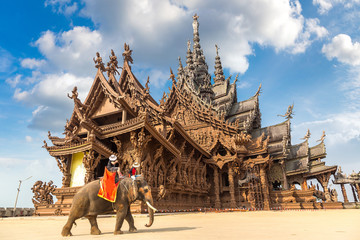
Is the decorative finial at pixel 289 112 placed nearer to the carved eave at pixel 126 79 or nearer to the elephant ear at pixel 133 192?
the carved eave at pixel 126 79

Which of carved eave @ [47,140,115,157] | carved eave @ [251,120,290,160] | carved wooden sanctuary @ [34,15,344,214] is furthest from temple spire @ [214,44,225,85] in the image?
carved eave @ [47,140,115,157]

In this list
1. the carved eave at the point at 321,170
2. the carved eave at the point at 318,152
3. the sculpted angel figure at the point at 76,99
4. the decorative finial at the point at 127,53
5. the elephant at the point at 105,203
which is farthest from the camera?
the carved eave at the point at 318,152

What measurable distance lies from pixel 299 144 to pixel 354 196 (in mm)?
5960

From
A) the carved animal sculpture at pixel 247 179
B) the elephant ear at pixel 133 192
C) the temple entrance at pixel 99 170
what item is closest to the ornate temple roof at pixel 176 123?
the temple entrance at pixel 99 170

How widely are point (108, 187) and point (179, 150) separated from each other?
34.0ft

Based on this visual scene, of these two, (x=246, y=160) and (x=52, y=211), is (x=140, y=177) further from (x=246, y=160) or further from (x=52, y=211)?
(x=246, y=160)

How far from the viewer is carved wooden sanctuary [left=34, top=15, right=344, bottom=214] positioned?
10.5 metres

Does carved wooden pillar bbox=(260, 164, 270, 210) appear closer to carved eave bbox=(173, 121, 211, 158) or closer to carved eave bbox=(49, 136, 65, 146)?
carved eave bbox=(173, 121, 211, 158)

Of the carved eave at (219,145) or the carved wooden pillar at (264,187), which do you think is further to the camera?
the carved eave at (219,145)

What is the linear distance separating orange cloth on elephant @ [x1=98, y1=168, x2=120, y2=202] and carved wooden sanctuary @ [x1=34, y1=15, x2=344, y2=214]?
18.1 feet

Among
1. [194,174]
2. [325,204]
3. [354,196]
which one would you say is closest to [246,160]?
[194,174]

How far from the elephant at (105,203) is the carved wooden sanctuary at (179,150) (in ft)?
18.0

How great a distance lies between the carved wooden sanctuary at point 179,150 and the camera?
10.5m

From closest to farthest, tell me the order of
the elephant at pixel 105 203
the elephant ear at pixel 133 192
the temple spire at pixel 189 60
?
the elephant at pixel 105 203, the elephant ear at pixel 133 192, the temple spire at pixel 189 60
